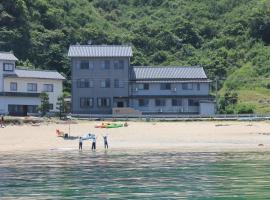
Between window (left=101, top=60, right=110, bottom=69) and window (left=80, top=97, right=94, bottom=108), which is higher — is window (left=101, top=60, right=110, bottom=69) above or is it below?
above

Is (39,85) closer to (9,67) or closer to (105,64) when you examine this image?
(9,67)

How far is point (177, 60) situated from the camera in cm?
10600

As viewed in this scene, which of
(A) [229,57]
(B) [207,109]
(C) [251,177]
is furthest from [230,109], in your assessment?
(C) [251,177]

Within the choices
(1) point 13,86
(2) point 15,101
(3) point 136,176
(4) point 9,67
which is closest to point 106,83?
(1) point 13,86

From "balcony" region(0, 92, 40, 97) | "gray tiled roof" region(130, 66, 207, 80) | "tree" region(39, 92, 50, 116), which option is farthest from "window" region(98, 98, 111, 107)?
"tree" region(39, 92, 50, 116)

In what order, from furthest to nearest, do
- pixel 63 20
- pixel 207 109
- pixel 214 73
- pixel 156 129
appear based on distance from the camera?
1. pixel 63 20
2. pixel 214 73
3. pixel 207 109
4. pixel 156 129

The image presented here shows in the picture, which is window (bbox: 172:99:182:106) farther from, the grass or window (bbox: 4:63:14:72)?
window (bbox: 4:63:14:72)

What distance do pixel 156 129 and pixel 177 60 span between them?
4774 centimetres

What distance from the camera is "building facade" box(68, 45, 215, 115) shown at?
7650 centimetres

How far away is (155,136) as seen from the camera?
183 feet

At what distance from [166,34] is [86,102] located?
128 ft

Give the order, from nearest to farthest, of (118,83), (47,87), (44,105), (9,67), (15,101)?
1. (44,105)
2. (15,101)
3. (9,67)
4. (47,87)
5. (118,83)

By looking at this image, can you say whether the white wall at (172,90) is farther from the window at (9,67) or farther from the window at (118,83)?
the window at (9,67)

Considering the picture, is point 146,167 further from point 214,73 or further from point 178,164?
point 214,73
